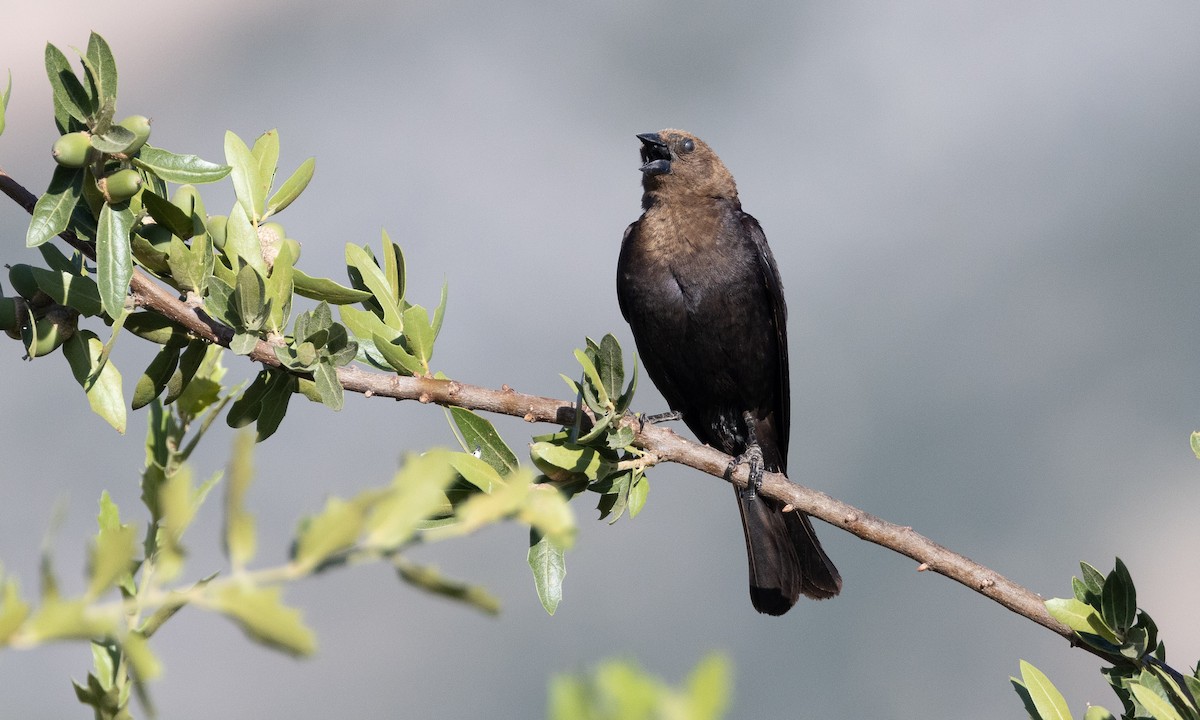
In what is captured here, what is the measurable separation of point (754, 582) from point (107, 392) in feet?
7.48

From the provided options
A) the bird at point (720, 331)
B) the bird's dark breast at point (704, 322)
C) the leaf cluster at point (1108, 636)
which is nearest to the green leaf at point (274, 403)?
the leaf cluster at point (1108, 636)

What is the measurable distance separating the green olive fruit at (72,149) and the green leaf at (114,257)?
63mm

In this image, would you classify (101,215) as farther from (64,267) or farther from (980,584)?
(980,584)

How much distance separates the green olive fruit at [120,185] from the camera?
1147mm

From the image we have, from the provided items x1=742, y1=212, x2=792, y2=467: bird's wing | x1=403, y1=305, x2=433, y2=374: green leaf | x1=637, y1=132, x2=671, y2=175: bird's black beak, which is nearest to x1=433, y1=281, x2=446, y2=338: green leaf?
x1=403, y1=305, x2=433, y2=374: green leaf

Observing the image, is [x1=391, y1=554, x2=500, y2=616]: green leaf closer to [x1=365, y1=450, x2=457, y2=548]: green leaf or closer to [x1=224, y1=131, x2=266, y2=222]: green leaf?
[x1=365, y1=450, x2=457, y2=548]: green leaf

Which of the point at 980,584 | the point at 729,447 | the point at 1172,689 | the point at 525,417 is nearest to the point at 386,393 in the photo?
the point at 525,417

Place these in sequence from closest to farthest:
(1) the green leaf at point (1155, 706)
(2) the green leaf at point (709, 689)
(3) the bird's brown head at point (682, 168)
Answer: (2) the green leaf at point (709, 689), (1) the green leaf at point (1155, 706), (3) the bird's brown head at point (682, 168)

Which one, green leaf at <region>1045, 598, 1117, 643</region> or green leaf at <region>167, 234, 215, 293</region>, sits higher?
green leaf at <region>167, 234, 215, 293</region>

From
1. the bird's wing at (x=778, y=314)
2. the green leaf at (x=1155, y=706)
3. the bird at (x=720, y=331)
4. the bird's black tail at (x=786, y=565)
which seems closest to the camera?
the green leaf at (x=1155, y=706)

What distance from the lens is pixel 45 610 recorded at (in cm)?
41

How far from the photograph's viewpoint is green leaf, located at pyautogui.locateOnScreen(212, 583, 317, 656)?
375 millimetres

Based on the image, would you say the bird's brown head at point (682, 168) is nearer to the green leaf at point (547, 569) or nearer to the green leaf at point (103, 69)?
the green leaf at point (547, 569)

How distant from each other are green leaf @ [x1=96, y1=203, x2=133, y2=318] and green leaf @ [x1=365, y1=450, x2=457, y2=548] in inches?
30.6
